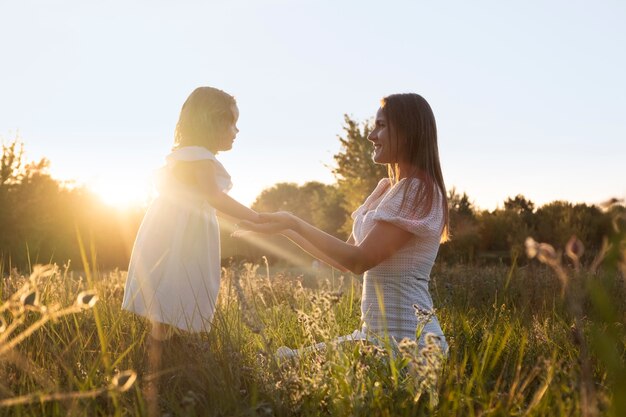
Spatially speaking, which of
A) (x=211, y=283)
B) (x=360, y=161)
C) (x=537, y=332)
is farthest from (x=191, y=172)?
(x=360, y=161)

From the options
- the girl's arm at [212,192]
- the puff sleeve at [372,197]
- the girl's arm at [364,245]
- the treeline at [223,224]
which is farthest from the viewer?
the treeline at [223,224]

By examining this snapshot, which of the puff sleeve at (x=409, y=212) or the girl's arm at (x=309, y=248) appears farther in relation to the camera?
the girl's arm at (x=309, y=248)

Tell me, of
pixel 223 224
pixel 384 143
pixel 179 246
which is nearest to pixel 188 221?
pixel 179 246

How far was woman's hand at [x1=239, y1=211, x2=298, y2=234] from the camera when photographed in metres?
3.37

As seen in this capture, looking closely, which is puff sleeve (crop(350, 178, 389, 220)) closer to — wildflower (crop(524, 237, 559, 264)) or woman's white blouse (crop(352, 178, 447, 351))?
woman's white blouse (crop(352, 178, 447, 351))

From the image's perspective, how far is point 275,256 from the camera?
23.6 m

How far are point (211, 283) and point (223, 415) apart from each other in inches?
84.6

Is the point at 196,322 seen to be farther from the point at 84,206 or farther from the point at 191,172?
the point at 84,206

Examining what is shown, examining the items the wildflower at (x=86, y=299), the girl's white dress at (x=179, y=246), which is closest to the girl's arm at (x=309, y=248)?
the girl's white dress at (x=179, y=246)

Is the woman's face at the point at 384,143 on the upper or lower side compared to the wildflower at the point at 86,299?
upper

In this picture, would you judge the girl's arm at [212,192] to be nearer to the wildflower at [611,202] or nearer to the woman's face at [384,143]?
the woman's face at [384,143]

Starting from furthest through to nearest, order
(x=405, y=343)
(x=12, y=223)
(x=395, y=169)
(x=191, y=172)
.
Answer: (x=12, y=223) → (x=191, y=172) → (x=395, y=169) → (x=405, y=343)

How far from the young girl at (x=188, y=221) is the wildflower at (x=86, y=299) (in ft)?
8.89

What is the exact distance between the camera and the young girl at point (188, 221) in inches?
165
